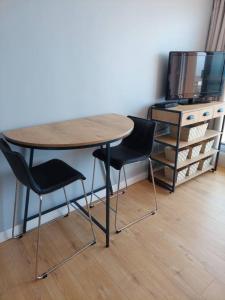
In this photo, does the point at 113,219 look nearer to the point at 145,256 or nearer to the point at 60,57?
the point at 145,256

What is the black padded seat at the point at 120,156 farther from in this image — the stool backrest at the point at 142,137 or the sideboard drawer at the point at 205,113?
the sideboard drawer at the point at 205,113

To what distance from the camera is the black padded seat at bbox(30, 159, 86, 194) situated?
1492mm

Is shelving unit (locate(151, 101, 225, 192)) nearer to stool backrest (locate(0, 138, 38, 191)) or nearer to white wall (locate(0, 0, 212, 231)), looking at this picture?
white wall (locate(0, 0, 212, 231))

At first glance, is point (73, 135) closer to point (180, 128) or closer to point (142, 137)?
point (142, 137)

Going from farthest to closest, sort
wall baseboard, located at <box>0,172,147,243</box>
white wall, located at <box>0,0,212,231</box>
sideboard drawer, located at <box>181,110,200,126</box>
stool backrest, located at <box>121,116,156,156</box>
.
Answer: sideboard drawer, located at <box>181,110,200,126</box> → stool backrest, located at <box>121,116,156,156</box> → wall baseboard, located at <box>0,172,147,243</box> → white wall, located at <box>0,0,212,231</box>

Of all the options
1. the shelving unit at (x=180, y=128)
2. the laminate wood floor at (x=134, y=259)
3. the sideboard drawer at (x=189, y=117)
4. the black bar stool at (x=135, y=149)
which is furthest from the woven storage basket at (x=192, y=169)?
the black bar stool at (x=135, y=149)

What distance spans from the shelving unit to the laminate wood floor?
16.4 inches

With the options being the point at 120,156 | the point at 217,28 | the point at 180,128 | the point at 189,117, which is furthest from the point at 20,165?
the point at 217,28

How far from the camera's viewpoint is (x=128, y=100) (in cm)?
238

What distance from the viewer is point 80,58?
1903mm

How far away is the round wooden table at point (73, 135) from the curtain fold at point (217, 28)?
1.85 metres

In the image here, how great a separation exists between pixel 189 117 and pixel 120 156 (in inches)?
36.5

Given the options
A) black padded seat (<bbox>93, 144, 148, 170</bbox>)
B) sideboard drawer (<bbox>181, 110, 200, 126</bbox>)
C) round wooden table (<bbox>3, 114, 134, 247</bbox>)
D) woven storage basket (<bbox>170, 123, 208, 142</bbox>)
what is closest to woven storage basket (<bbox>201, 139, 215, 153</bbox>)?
woven storage basket (<bbox>170, 123, 208, 142</bbox>)

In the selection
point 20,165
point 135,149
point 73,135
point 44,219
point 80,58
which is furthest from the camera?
point 135,149
